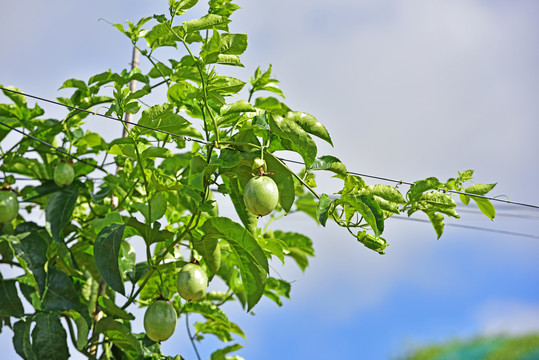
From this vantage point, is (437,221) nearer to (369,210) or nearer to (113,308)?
(369,210)

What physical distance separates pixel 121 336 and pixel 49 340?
0.17m

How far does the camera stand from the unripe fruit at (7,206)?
1510 millimetres

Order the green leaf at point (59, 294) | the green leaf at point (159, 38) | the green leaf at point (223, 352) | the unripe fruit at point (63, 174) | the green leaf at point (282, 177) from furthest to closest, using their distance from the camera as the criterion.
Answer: the green leaf at point (223, 352)
the unripe fruit at point (63, 174)
the green leaf at point (59, 294)
the green leaf at point (159, 38)
the green leaf at point (282, 177)

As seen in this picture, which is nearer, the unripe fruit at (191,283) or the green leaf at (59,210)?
the unripe fruit at (191,283)

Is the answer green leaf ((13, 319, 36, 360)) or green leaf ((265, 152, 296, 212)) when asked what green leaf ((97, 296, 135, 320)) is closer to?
green leaf ((13, 319, 36, 360))

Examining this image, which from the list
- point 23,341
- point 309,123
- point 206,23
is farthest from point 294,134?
point 23,341

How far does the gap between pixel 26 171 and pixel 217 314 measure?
70 centimetres

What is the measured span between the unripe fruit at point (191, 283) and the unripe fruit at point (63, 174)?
581 mm

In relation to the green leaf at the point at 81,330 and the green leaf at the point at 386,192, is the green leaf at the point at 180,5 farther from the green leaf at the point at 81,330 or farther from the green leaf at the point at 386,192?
the green leaf at the point at 81,330

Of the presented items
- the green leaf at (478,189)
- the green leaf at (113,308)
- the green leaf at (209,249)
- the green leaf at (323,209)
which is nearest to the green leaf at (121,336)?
the green leaf at (113,308)

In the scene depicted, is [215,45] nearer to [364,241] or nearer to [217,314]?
[364,241]

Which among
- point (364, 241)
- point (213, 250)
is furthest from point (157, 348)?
point (364, 241)

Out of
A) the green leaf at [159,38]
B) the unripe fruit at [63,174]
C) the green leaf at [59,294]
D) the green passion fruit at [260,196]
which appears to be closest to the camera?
the green passion fruit at [260,196]

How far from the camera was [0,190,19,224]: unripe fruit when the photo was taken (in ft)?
4.96
